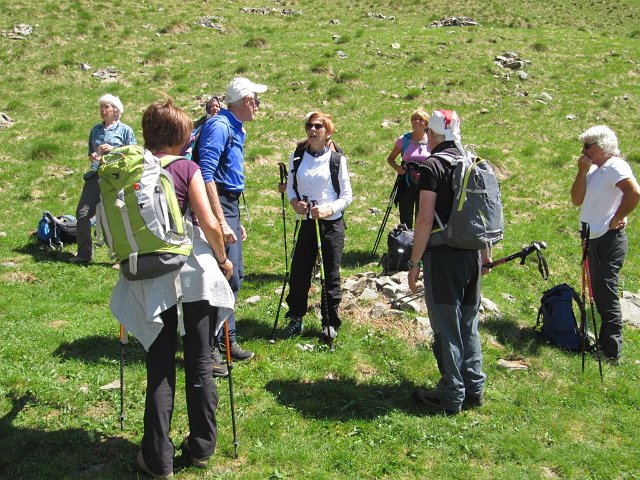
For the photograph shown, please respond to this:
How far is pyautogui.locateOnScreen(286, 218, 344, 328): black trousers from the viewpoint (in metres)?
7.72

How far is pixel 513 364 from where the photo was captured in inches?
298

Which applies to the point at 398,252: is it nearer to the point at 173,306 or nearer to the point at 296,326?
the point at 296,326

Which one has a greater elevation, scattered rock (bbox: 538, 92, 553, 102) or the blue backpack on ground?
scattered rock (bbox: 538, 92, 553, 102)

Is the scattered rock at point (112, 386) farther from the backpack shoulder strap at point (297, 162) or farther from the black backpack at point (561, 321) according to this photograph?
the black backpack at point (561, 321)

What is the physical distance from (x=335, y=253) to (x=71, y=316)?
3824 millimetres

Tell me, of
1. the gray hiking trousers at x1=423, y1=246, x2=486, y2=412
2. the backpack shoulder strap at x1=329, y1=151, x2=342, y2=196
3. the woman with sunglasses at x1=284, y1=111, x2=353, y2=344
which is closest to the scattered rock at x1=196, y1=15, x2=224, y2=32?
the woman with sunglasses at x1=284, y1=111, x2=353, y2=344

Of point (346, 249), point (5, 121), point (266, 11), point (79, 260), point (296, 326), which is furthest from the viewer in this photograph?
point (266, 11)

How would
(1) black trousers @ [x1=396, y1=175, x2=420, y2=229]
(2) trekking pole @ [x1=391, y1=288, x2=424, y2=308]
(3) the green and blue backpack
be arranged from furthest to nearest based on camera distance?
(1) black trousers @ [x1=396, y1=175, x2=420, y2=229] < (2) trekking pole @ [x1=391, y1=288, x2=424, y2=308] < (3) the green and blue backpack

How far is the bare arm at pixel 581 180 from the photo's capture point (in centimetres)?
790

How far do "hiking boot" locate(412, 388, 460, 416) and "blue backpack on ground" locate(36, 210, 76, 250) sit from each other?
7.88 metres

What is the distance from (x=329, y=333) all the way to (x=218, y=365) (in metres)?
1.55

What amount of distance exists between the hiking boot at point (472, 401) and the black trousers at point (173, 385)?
9.12 feet

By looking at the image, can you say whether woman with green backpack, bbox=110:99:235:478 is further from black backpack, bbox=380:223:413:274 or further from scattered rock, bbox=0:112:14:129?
scattered rock, bbox=0:112:14:129

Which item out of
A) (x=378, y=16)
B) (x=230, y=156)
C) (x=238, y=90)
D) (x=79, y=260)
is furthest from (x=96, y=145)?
(x=378, y=16)
